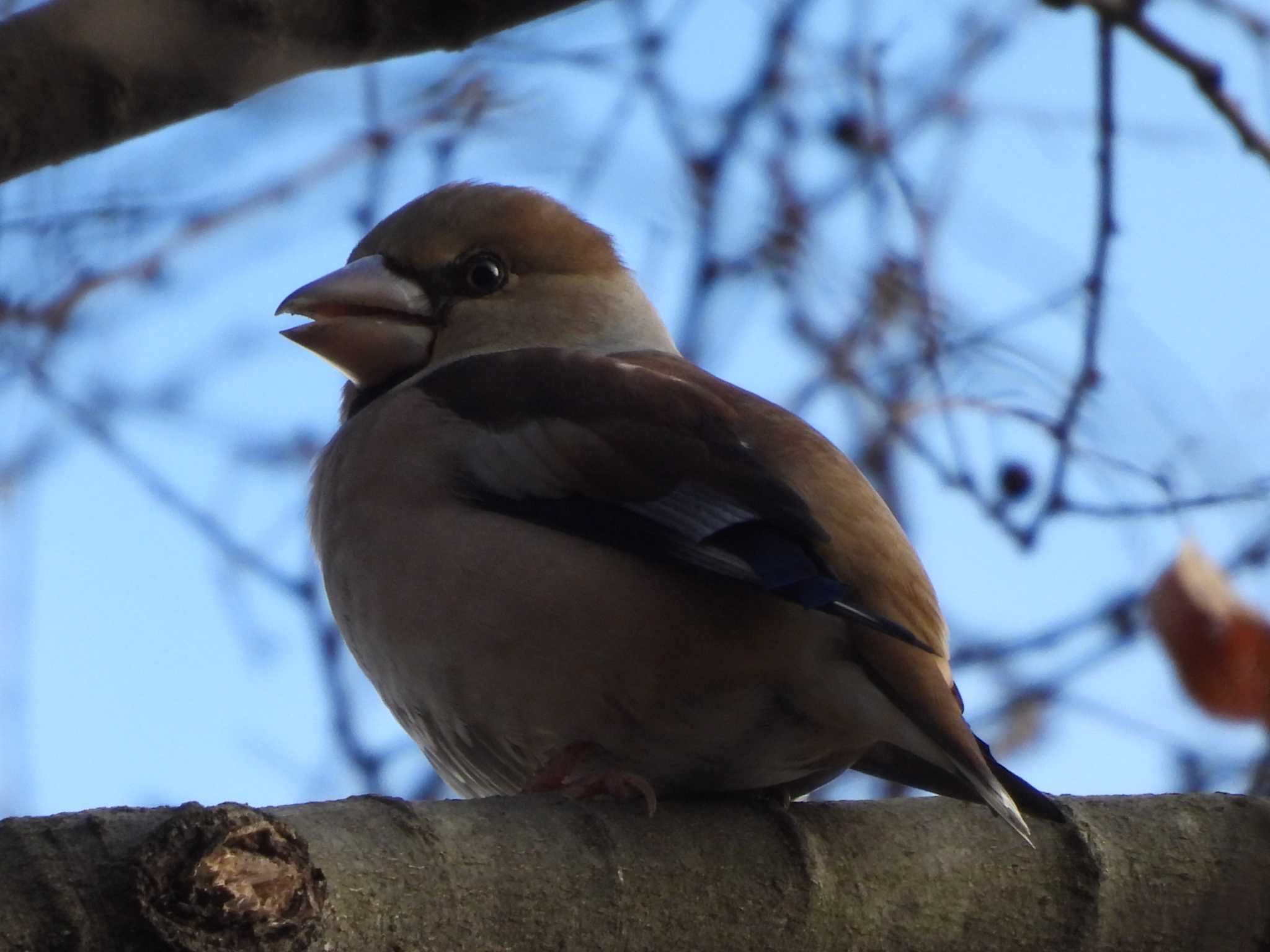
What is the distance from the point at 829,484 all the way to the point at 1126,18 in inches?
54.9

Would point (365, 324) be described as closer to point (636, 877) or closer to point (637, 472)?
point (637, 472)

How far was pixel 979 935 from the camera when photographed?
8.48 feet

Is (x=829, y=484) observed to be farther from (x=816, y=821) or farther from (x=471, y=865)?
(x=471, y=865)

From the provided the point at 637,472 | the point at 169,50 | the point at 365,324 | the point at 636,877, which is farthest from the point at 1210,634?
the point at 169,50

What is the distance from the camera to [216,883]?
6.38 ft

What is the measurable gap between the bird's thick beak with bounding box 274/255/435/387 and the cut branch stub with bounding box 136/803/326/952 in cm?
242

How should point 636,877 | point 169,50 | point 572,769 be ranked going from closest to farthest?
1. point 636,877
2. point 169,50
3. point 572,769

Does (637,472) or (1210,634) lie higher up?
(1210,634)

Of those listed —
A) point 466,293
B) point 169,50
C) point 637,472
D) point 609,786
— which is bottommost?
point 609,786

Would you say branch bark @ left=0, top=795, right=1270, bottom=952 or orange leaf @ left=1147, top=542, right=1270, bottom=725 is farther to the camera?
orange leaf @ left=1147, top=542, right=1270, bottom=725

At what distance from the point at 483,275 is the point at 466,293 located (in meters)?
0.07

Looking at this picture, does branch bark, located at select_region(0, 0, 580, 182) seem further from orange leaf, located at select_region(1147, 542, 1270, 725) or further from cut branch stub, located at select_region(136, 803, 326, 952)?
orange leaf, located at select_region(1147, 542, 1270, 725)

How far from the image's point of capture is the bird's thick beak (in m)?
4.29

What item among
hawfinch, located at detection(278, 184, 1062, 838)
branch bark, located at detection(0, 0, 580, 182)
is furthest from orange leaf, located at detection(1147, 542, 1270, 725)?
branch bark, located at detection(0, 0, 580, 182)
